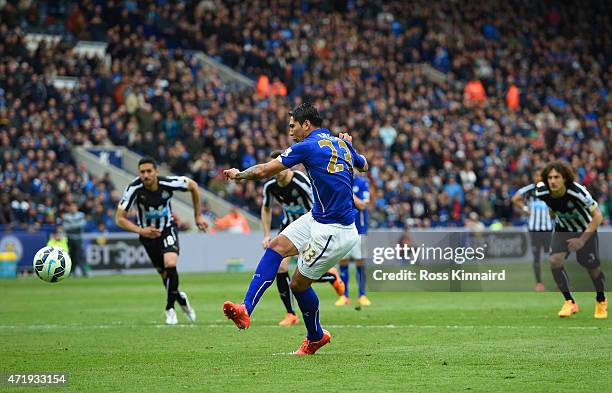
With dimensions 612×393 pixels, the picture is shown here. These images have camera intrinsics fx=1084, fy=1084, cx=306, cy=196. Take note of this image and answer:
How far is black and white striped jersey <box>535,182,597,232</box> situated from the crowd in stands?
735 inches

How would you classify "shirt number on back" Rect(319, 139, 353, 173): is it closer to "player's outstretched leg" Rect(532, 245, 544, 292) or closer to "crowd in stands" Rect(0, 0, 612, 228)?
"player's outstretched leg" Rect(532, 245, 544, 292)

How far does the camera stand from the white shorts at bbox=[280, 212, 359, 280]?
10695 millimetres

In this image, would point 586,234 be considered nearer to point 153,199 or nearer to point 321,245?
point 321,245

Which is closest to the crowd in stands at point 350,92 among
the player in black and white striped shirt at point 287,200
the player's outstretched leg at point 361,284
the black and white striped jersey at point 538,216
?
the black and white striped jersey at point 538,216

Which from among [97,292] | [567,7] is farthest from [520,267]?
[567,7]

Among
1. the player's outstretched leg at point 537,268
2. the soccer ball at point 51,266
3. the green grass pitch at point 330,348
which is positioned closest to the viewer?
the green grass pitch at point 330,348

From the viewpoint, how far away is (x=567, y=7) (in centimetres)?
5175

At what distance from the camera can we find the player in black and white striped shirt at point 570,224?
50.0 ft

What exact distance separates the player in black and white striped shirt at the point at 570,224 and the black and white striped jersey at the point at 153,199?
206 inches

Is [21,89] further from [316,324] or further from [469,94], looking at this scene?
[316,324]

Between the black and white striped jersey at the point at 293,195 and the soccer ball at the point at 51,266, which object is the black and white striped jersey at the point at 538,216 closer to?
the black and white striped jersey at the point at 293,195

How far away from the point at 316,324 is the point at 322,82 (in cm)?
3002

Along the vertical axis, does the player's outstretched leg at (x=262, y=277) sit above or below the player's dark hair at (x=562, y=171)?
below

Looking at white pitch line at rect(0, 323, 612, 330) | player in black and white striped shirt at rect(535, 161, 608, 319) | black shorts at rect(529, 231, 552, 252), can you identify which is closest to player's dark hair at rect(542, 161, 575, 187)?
player in black and white striped shirt at rect(535, 161, 608, 319)
